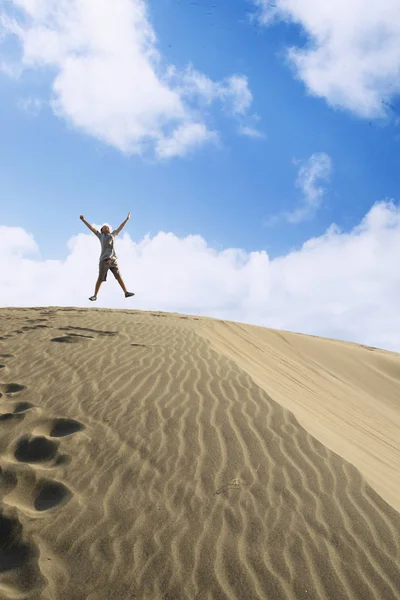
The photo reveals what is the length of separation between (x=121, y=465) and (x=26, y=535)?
1.01 m

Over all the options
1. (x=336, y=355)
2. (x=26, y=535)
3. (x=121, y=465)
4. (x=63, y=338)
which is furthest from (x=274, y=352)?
(x=26, y=535)

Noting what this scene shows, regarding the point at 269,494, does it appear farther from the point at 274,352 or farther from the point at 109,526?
the point at 274,352

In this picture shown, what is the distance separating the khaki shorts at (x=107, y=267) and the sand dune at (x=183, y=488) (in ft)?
17.1

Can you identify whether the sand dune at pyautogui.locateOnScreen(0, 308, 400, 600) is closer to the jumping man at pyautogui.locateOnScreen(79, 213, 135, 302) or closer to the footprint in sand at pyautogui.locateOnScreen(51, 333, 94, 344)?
the footprint in sand at pyautogui.locateOnScreen(51, 333, 94, 344)

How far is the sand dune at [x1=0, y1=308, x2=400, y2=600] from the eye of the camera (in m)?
2.95

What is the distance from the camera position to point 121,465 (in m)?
4.13

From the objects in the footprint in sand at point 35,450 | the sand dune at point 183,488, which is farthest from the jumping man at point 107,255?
the footprint in sand at point 35,450

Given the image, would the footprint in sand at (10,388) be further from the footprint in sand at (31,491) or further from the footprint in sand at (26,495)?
the footprint in sand at (31,491)

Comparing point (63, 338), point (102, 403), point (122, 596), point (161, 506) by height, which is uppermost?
point (63, 338)

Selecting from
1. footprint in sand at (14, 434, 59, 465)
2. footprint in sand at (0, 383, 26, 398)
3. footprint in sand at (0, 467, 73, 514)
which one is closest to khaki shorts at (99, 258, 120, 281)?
footprint in sand at (0, 383, 26, 398)

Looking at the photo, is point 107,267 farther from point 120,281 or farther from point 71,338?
point 71,338

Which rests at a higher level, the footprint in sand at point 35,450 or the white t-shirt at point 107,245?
the white t-shirt at point 107,245

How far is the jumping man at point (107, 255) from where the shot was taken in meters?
12.2

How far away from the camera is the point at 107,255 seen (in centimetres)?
1215
